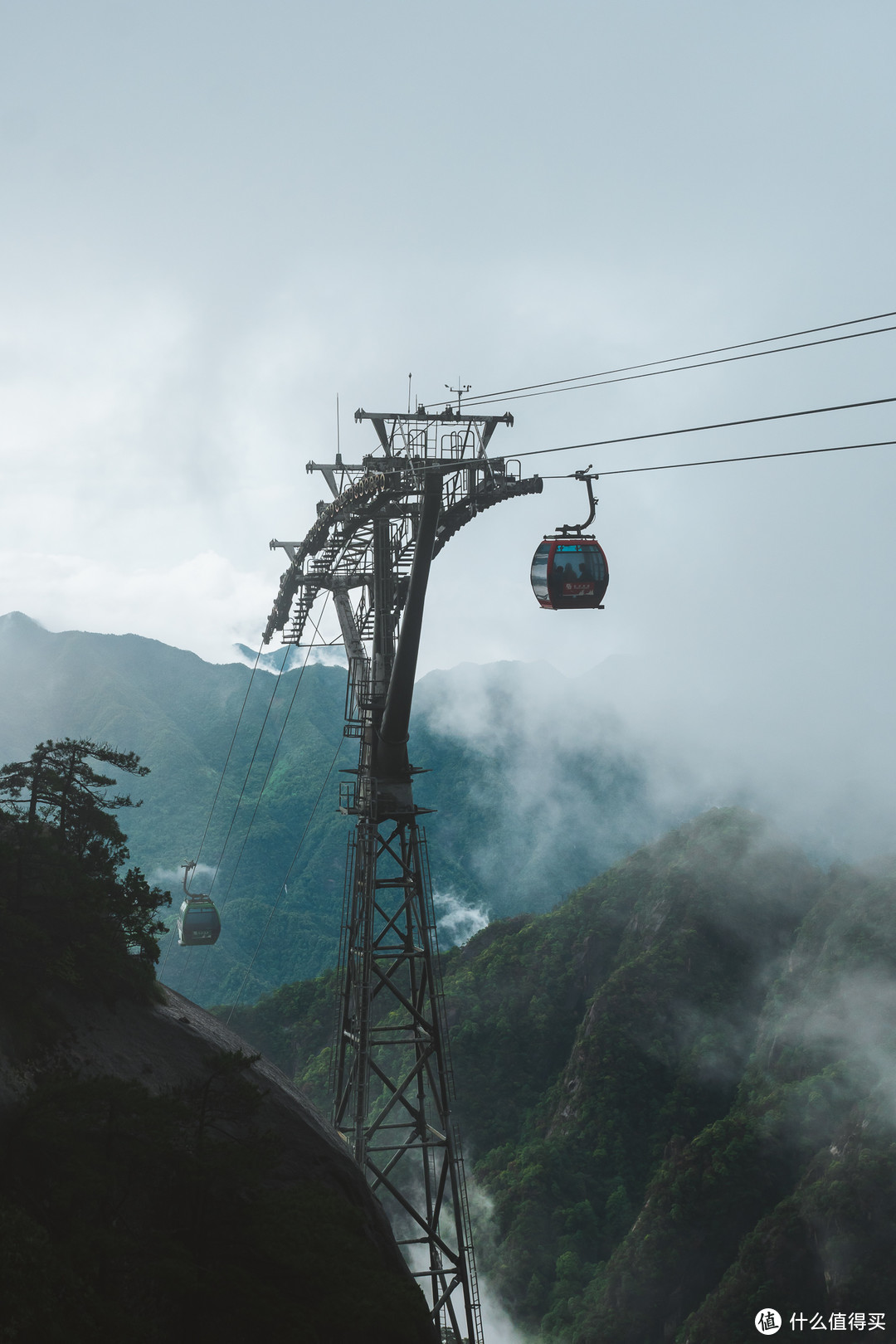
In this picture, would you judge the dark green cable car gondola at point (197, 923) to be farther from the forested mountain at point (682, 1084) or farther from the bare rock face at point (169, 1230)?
the forested mountain at point (682, 1084)

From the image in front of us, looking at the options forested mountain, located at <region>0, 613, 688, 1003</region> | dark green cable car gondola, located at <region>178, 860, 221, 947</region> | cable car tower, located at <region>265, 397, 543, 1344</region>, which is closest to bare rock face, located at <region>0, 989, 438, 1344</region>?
cable car tower, located at <region>265, 397, 543, 1344</region>

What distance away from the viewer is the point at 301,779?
147m

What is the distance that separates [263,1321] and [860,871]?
74808 millimetres

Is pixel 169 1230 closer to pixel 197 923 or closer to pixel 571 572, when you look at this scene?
pixel 571 572

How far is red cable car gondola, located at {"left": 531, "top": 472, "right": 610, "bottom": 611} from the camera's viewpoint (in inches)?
631

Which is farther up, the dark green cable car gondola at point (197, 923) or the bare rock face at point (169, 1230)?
the dark green cable car gondola at point (197, 923)

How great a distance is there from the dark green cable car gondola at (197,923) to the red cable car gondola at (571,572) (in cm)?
1533

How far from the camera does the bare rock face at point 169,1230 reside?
7777 mm

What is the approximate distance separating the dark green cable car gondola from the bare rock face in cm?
1577

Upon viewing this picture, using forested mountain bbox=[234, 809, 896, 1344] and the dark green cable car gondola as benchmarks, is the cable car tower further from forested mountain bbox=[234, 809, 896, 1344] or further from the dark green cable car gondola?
forested mountain bbox=[234, 809, 896, 1344]

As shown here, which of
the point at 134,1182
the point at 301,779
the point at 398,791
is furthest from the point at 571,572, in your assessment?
the point at 301,779

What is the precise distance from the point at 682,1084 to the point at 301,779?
291ft

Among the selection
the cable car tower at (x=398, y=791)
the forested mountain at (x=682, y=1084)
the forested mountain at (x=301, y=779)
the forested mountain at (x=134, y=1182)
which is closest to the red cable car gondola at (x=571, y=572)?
the cable car tower at (x=398, y=791)

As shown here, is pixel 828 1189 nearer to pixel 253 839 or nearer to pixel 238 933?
pixel 238 933
